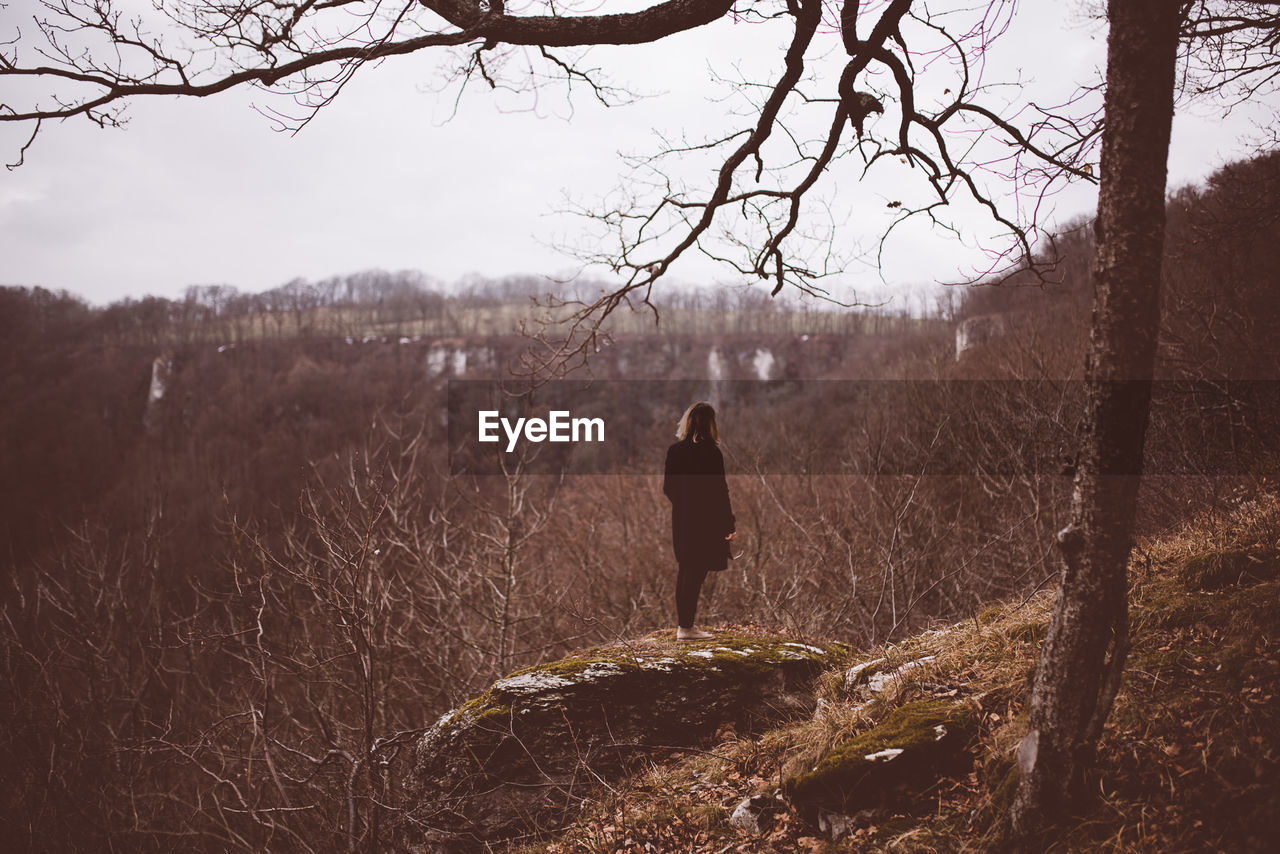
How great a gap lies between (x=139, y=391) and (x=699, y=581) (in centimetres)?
9250

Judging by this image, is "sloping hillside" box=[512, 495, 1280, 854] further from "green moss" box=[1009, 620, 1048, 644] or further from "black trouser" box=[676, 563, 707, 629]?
"black trouser" box=[676, 563, 707, 629]

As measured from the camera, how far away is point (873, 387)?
3331cm

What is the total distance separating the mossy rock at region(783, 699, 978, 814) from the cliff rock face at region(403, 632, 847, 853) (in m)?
1.31

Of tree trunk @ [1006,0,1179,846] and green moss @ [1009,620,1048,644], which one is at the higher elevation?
tree trunk @ [1006,0,1179,846]

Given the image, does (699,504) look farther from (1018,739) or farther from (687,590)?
(1018,739)

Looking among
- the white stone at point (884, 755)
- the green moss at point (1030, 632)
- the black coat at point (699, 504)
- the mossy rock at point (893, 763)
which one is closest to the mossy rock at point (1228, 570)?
the green moss at point (1030, 632)

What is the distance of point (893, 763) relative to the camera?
3.43m

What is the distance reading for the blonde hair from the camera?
5.29 meters

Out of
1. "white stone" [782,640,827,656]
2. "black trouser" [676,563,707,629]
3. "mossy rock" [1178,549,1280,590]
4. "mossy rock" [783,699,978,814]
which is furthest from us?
"white stone" [782,640,827,656]

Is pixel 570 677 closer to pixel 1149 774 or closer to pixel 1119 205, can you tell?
pixel 1149 774

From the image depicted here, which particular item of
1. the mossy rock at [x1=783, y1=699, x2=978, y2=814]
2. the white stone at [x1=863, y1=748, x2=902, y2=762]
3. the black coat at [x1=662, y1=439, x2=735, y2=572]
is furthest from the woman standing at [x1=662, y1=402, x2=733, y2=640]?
the white stone at [x1=863, y1=748, x2=902, y2=762]

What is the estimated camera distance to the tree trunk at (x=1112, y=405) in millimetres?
2527

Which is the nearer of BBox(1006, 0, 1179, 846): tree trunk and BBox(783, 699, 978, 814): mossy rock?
BBox(1006, 0, 1179, 846): tree trunk

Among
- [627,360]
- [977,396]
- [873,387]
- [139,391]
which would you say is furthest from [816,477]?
[139,391]
